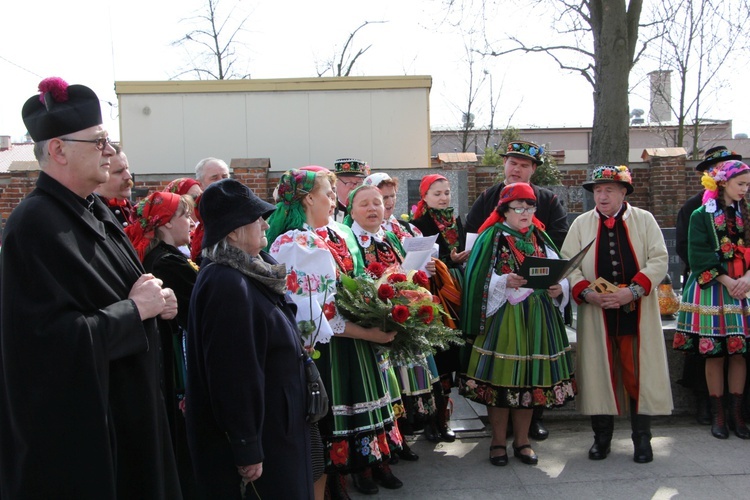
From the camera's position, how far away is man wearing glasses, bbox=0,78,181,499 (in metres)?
2.14

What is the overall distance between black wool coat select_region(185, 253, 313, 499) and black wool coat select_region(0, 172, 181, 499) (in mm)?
380

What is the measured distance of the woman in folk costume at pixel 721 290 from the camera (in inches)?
221

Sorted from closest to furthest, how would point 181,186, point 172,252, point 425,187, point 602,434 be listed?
point 172,252, point 181,186, point 602,434, point 425,187

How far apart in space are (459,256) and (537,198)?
0.95m

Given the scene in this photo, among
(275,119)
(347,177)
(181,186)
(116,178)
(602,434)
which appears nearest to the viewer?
(116,178)

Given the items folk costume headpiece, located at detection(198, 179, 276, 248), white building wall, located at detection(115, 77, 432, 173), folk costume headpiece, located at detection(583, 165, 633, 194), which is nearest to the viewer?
folk costume headpiece, located at detection(198, 179, 276, 248)

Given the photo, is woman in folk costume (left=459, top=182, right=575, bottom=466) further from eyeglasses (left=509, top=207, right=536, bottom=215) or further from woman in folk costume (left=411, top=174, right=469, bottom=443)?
woman in folk costume (left=411, top=174, right=469, bottom=443)

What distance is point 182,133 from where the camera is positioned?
15141mm

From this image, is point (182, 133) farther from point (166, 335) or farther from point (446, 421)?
point (166, 335)

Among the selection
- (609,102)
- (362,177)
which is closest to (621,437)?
(362,177)

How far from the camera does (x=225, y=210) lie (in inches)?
110

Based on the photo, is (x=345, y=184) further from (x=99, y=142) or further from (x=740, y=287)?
(x=99, y=142)

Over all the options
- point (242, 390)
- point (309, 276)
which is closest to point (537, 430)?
point (309, 276)

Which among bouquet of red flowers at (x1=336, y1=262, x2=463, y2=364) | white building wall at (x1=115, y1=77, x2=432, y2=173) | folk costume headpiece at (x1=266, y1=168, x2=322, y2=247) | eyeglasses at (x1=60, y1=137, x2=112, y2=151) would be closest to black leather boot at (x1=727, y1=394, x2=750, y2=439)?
bouquet of red flowers at (x1=336, y1=262, x2=463, y2=364)
